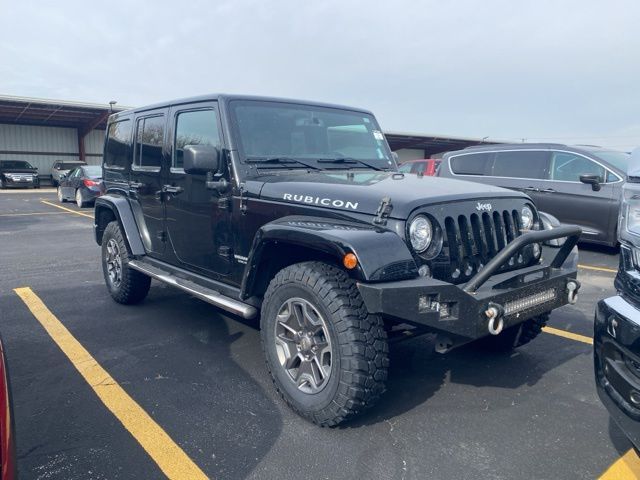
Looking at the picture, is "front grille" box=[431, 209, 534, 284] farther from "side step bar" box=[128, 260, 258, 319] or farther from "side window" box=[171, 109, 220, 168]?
"side window" box=[171, 109, 220, 168]

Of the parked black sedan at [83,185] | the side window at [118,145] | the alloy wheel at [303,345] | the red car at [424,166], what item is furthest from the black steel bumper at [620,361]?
the parked black sedan at [83,185]

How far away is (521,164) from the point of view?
28.2 feet

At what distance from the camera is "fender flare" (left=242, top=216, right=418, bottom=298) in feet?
8.25

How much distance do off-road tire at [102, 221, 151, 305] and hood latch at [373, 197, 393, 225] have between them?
2.96 metres

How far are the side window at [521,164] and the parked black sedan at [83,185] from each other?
11.0 meters

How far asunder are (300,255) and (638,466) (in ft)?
6.92

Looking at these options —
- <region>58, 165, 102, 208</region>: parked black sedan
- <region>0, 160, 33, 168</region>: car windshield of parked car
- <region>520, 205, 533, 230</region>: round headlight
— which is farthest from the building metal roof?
<region>520, 205, 533, 230</region>: round headlight

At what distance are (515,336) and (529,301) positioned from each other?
3.23 ft

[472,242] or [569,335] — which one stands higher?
[472,242]

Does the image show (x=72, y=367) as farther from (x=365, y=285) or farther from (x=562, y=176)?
(x=562, y=176)

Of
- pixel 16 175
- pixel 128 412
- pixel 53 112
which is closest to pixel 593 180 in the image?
pixel 128 412

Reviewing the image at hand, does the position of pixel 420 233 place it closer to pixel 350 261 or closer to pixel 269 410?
pixel 350 261

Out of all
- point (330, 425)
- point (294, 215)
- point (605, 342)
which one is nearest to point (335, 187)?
point (294, 215)

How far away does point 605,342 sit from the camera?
2.13 meters
